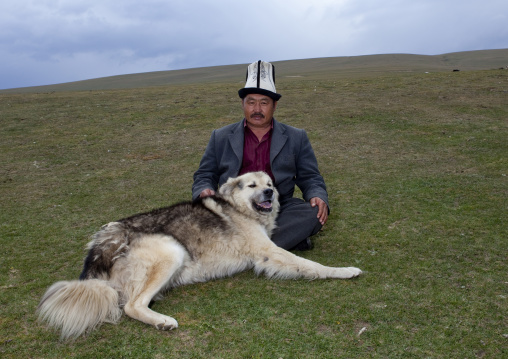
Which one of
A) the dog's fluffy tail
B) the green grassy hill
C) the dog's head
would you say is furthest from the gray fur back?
the green grassy hill

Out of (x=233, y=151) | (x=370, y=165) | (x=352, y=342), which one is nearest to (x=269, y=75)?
(x=233, y=151)

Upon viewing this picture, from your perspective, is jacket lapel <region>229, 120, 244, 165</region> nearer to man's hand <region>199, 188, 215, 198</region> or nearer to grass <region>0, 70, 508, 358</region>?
man's hand <region>199, 188, 215, 198</region>

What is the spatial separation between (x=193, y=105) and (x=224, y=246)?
15809 mm

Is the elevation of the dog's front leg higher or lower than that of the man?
lower

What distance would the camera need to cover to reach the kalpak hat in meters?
5.54

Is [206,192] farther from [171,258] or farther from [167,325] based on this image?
[167,325]

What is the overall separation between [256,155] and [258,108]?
0.69m

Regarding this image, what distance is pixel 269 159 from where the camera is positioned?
19.2ft

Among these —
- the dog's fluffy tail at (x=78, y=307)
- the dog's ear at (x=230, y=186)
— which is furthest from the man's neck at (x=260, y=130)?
the dog's fluffy tail at (x=78, y=307)

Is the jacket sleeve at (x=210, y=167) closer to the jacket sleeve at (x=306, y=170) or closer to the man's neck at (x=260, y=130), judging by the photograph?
the man's neck at (x=260, y=130)

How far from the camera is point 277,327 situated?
3512 mm

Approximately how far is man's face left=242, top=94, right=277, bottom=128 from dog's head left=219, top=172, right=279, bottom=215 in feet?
2.91

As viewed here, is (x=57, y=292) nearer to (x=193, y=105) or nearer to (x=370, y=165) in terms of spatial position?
(x=370, y=165)

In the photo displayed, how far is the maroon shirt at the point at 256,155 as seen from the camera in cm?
589
